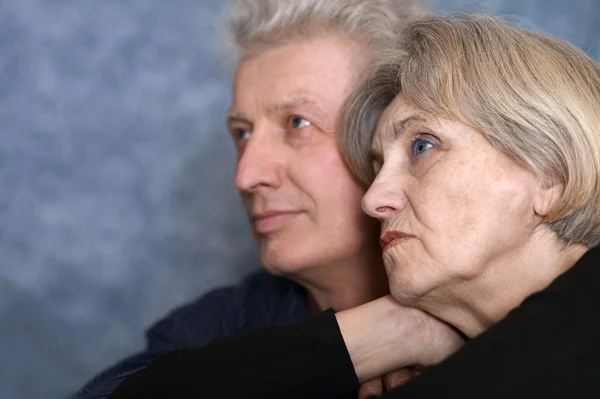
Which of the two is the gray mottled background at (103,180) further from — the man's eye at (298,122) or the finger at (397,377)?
the finger at (397,377)

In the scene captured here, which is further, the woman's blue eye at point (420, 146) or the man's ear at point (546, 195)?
the woman's blue eye at point (420, 146)

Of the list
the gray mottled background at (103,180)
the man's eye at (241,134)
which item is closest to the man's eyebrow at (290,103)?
the man's eye at (241,134)

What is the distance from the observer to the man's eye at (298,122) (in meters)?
2.26

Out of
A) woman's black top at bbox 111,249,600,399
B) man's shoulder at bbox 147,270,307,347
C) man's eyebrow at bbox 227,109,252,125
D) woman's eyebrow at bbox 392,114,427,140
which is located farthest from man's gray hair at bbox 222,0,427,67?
woman's black top at bbox 111,249,600,399

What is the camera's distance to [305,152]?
2.25 meters

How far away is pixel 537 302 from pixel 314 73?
106 centimetres

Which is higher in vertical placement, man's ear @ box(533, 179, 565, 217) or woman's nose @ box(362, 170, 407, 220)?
woman's nose @ box(362, 170, 407, 220)

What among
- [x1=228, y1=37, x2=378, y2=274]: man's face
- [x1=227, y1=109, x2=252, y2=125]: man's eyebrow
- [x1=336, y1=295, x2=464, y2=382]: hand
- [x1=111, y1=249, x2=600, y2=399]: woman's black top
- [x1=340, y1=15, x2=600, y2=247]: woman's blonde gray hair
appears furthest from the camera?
[x1=227, y1=109, x2=252, y2=125]: man's eyebrow

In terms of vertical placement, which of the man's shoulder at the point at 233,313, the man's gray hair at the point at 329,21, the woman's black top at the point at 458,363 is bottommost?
the woman's black top at the point at 458,363

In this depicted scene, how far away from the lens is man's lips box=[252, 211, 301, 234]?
89.7 inches

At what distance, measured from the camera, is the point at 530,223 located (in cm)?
165

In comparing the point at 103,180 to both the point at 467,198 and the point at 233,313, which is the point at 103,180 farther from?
the point at 467,198

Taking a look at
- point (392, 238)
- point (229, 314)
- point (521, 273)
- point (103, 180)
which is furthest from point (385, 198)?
point (103, 180)

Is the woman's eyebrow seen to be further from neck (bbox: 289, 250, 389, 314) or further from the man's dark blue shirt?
the man's dark blue shirt
